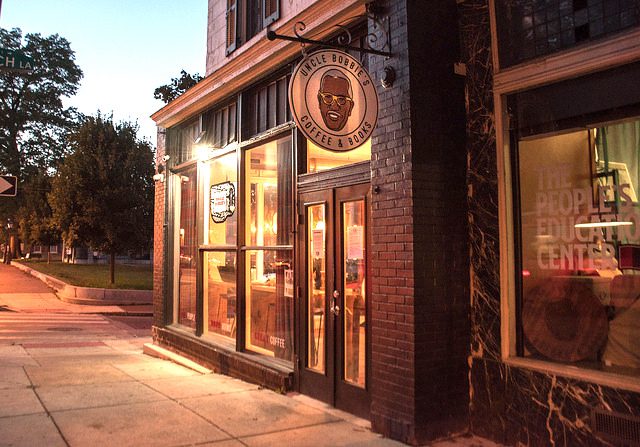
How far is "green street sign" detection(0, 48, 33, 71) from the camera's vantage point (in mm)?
6664

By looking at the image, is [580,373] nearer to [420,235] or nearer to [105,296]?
[420,235]

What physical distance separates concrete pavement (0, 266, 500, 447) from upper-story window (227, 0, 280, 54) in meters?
5.31

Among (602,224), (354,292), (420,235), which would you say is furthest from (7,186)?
(602,224)

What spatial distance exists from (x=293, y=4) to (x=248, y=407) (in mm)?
5491

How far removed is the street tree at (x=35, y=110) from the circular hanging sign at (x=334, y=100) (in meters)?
40.9

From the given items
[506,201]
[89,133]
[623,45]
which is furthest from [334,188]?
[89,133]

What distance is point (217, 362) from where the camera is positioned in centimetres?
821

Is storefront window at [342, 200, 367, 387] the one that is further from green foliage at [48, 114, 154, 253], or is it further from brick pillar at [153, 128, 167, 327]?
green foliage at [48, 114, 154, 253]

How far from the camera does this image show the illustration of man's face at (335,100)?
5015 mm

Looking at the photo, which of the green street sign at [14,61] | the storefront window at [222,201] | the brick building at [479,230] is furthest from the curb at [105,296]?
the brick building at [479,230]

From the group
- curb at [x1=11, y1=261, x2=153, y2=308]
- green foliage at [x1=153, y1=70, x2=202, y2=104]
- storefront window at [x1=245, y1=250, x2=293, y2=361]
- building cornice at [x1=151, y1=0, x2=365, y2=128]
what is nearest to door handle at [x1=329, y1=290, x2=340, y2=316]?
storefront window at [x1=245, y1=250, x2=293, y2=361]

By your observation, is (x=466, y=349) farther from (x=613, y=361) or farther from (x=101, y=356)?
(x=101, y=356)

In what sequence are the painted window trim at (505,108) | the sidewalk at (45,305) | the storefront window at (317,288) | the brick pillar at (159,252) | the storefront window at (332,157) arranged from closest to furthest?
the painted window trim at (505,108) < the storefront window at (332,157) < the storefront window at (317,288) < the brick pillar at (159,252) < the sidewalk at (45,305)

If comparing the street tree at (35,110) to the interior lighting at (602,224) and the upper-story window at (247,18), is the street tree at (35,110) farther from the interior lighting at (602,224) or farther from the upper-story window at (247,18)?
the interior lighting at (602,224)
